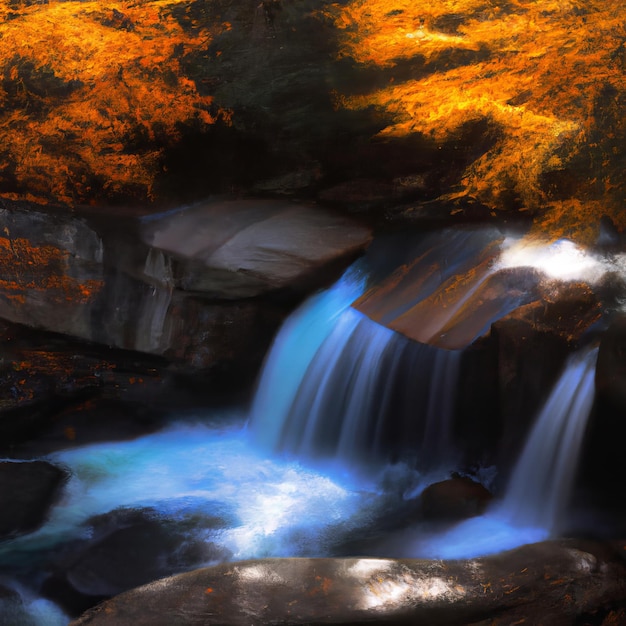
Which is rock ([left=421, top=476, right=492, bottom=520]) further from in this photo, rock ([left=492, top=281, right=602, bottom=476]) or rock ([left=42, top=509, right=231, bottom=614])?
rock ([left=42, top=509, right=231, bottom=614])

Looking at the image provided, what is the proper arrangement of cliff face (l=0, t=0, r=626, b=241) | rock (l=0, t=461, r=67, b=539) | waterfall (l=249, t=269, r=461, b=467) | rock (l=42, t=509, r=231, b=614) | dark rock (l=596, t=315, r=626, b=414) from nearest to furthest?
dark rock (l=596, t=315, r=626, b=414)
rock (l=42, t=509, r=231, b=614)
rock (l=0, t=461, r=67, b=539)
waterfall (l=249, t=269, r=461, b=467)
cliff face (l=0, t=0, r=626, b=241)

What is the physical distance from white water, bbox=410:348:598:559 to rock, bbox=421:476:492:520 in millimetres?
71

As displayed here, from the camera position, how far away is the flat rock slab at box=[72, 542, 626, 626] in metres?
2.48

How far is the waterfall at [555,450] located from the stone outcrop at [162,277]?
203 cm

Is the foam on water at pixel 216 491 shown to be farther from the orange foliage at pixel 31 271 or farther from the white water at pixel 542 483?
the orange foliage at pixel 31 271

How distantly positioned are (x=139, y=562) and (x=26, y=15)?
157 inches

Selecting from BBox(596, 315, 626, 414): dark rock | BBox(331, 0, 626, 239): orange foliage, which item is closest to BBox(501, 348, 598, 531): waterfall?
BBox(596, 315, 626, 414): dark rock

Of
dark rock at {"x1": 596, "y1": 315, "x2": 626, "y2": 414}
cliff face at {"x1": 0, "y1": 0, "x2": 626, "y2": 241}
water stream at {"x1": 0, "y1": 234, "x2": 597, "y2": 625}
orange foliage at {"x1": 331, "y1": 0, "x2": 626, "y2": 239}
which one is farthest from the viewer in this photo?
cliff face at {"x1": 0, "y1": 0, "x2": 626, "y2": 241}

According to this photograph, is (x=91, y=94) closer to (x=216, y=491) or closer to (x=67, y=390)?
(x=67, y=390)

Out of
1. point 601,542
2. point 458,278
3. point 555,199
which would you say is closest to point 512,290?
point 458,278

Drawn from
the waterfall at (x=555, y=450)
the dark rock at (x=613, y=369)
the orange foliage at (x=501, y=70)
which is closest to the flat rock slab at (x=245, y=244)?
the orange foliage at (x=501, y=70)

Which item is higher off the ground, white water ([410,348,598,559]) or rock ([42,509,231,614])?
white water ([410,348,598,559])

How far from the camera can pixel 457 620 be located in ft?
8.15

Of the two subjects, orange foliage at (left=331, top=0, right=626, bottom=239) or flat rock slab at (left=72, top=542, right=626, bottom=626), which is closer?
flat rock slab at (left=72, top=542, right=626, bottom=626)
